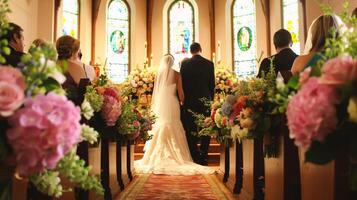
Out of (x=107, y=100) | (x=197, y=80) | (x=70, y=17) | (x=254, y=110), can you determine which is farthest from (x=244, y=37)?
(x=254, y=110)

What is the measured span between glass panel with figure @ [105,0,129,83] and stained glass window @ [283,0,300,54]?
4701mm

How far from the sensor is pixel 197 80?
756 centimetres

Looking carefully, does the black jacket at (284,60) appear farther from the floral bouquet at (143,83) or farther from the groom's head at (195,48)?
the floral bouquet at (143,83)

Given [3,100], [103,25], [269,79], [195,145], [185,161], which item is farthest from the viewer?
[103,25]

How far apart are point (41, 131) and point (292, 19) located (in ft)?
35.8

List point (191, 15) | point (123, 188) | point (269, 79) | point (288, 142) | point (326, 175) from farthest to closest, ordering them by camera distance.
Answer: point (191, 15) < point (123, 188) < point (269, 79) < point (288, 142) < point (326, 175)

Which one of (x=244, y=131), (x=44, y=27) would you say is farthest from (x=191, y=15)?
(x=244, y=131)

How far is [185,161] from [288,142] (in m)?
4.63

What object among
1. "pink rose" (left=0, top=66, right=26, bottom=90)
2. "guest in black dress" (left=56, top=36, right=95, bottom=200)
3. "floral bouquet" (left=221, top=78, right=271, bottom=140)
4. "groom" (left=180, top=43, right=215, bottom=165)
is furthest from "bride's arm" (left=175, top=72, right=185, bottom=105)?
"pink rose" (left=0, top=66, right=26, bottom=90)

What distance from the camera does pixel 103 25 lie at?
12.8 meters

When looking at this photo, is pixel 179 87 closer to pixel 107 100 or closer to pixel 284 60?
pixel 284 60

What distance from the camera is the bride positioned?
6.86 meters

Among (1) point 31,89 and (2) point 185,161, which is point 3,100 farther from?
(2) point 185,161

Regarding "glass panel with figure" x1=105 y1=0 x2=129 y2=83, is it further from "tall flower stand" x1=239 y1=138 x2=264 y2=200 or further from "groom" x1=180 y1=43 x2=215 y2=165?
"tall flower stand" x1=239 y1=138 x2=264 y2=200
